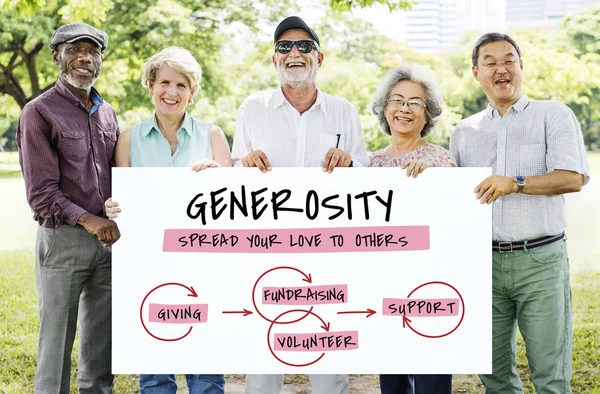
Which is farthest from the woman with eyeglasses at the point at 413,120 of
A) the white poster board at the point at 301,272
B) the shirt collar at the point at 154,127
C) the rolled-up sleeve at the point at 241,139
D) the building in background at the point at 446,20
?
the building in background at the point at 446,20

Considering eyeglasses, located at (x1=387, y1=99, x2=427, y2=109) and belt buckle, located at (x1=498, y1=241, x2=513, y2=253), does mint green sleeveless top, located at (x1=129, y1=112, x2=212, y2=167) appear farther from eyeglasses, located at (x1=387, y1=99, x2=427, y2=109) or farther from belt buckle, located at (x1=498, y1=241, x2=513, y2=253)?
belt buckle, located at (x1=498, y1=241, x2=513, y2=253)

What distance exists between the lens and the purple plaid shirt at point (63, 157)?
2.91 m

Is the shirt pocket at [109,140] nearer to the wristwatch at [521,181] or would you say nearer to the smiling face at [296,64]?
the smiling face at [296,64]

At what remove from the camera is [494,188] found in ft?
8.99

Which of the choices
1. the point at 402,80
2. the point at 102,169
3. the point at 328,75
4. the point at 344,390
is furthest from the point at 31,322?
the point at 328,75

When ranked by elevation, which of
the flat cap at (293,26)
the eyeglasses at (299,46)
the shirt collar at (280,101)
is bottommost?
the shirt collar at (280,101)

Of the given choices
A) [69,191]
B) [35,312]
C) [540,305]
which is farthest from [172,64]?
[35,312]

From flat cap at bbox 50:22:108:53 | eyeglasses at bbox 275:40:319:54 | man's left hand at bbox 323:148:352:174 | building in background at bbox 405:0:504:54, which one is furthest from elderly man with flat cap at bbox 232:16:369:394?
building in background at bbox 405:0:504:54

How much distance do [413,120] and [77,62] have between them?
164 centimetres

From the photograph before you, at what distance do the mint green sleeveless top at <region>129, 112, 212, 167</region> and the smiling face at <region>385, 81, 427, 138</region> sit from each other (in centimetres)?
89

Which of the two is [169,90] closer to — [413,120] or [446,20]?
[413,120]

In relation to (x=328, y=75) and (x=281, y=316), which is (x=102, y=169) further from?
(x=328, y=75)

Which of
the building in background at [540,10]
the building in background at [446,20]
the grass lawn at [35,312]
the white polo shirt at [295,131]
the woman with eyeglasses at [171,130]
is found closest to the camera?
the woman with eyeglasses at [171,130]

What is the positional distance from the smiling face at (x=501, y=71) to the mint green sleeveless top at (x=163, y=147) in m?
1.38
